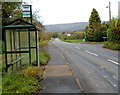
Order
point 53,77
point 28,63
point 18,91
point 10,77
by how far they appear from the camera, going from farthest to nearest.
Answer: point 28,63
point 53,77
point 10,77
point 18,91

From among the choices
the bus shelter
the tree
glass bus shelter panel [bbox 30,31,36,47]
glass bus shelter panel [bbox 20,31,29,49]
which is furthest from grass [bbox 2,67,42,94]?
the tree

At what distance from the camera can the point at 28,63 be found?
1066 cm

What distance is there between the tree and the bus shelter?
37.5 meters

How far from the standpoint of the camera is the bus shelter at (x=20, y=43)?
9.48 m

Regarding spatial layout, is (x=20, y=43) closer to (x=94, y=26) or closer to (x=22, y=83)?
(x=22, y=83)

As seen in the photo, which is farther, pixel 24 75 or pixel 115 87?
pixel 24 75

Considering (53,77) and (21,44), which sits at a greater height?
(21,44)

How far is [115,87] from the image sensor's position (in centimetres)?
691

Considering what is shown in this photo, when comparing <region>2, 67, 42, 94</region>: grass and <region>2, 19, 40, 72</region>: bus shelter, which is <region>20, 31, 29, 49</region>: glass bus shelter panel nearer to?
<region>2, 19, 40, 72</region>: bus shelter

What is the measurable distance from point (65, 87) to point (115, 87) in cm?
189

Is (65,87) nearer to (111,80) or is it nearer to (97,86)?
(97,86)

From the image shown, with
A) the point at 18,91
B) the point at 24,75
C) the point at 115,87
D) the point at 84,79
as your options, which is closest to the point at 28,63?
the point at 24,75

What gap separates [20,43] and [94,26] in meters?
39.1

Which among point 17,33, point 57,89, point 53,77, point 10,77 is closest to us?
point 57,89
